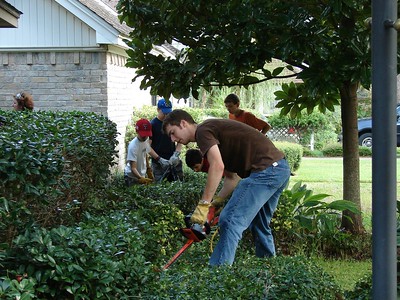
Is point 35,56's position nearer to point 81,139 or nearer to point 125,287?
point 81,139

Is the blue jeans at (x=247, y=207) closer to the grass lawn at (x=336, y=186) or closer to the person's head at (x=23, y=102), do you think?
the grass lawn at (x=336, y=186)

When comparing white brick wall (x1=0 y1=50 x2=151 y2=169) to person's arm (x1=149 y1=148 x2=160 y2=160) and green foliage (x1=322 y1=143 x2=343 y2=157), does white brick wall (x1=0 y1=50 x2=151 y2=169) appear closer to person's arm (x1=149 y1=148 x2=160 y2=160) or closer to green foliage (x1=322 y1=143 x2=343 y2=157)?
person's arm (x1=149 y1=148 x2=160 y2=160)

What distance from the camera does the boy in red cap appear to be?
385 inches

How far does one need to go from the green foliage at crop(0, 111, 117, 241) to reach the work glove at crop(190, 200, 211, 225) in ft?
3.21

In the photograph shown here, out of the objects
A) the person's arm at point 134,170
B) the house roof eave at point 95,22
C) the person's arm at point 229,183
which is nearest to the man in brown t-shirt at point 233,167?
the person's arm at point 229,183

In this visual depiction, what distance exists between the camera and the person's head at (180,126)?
6180 millimetres

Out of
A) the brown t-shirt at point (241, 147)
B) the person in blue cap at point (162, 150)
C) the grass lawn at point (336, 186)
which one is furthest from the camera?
the person in blue cap at point (162, 150)

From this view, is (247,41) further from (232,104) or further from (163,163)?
(163,163)

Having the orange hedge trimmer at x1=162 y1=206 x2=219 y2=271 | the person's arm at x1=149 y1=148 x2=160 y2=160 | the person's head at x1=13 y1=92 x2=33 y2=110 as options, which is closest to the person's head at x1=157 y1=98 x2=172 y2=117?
the person's arm at x1=149 y1=148 x2=160 y2=160

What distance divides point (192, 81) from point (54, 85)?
5.51 meters

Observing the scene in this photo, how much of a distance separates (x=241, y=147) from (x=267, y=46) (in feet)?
5.72

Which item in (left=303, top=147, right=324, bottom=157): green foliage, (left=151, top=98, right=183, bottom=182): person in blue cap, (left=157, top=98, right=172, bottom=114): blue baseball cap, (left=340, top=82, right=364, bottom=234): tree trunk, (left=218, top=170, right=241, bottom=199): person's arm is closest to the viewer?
(left=218, top=170, right=241, bottom=199): person's arm

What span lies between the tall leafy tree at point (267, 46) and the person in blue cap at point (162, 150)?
1.45 metres

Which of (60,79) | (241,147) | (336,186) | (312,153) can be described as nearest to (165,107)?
(60,79)
